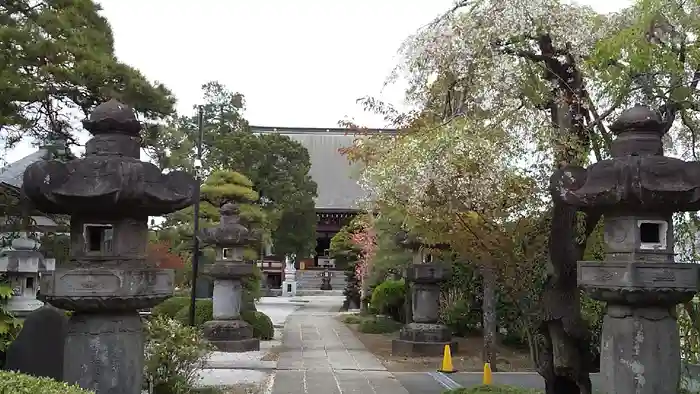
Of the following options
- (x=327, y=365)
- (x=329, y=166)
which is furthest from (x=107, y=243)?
(x=329, y=166)

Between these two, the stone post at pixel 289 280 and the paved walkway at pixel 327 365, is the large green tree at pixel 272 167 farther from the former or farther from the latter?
the paved walkway at pixel 327 365

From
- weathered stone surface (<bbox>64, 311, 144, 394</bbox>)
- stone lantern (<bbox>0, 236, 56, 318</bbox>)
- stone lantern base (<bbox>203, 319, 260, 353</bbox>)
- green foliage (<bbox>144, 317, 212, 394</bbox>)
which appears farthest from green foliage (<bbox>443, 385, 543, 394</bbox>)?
stone lantern base (<bbox>203, 319, 260, 353</bbox>)

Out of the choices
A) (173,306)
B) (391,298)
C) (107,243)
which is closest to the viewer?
(107,243)

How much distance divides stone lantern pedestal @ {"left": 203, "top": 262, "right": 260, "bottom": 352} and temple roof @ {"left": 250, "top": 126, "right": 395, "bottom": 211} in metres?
26.8

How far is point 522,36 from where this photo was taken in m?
7.52

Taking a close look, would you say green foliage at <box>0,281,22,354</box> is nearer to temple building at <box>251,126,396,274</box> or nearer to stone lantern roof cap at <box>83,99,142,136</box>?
stone lantern roof cap at <box>83,99,142,136</box>

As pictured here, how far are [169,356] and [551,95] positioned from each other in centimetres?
607

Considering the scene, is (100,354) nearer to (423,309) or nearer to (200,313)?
(423,309)

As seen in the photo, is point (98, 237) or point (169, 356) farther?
point (169, 356)

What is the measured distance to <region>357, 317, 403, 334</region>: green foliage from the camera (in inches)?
840

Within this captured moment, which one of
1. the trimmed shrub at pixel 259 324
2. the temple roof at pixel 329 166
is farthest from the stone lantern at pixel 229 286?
the temple roof at pixel 329 166

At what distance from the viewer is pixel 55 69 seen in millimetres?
8078

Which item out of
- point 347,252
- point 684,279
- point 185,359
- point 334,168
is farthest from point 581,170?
point 334,168

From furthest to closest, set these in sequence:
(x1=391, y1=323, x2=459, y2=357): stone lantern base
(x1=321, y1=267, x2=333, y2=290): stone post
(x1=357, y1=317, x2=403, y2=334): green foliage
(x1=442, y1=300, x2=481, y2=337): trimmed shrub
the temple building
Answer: the temple building, (x1=321, y1=267, x2=333, y2=290): stone post, (x1=357, y1=317, x2=403, y2=334): green foliage, (x1=442, y1=300, x2=481, y2=337): trimmed shrub, (x1=391, y1=323, x2=459, y2=357): stone lantern base
